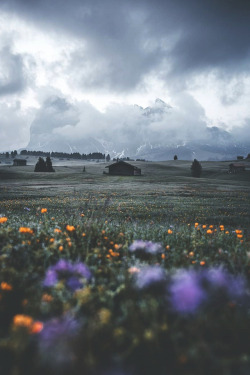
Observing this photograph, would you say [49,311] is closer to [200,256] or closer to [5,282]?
[5,282]

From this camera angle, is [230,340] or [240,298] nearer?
[230,340]

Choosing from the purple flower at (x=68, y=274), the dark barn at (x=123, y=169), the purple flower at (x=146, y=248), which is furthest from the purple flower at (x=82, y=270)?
the dark barn at (x=123, y=169)

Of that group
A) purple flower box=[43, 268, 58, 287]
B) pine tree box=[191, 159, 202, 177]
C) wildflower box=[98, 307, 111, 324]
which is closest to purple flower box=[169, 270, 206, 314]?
wildflower box=[98, 307, 111, 324]

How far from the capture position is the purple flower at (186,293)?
2.21 m

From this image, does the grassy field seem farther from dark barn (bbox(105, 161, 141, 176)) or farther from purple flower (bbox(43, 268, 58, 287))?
dark barn (bbox(105, 161, 141, 176))

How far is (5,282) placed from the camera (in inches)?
95.4

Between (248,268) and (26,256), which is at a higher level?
(26,256)

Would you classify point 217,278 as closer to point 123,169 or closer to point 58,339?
point 58,339

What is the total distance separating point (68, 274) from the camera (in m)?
2.80

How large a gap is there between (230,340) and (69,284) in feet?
5.99

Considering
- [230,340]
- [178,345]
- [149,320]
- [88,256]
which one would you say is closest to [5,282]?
[88,256]

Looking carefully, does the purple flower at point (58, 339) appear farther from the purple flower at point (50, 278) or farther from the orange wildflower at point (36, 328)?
the purple flower at point (50, 278)

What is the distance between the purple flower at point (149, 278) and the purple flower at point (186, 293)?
0.17 metres

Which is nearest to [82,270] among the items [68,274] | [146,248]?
[68,274]
